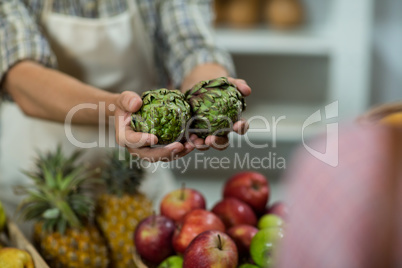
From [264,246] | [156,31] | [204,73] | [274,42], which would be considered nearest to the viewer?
[264,246]

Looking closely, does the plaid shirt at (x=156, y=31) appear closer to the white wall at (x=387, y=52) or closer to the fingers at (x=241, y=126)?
the fingers at (x=241, y=126)

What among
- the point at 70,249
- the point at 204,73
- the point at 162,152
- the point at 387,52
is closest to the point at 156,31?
the point at 204,73

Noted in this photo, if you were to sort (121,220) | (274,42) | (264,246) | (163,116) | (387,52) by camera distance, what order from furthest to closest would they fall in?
(387,52) → (274,42) → (121,220) → (264,246) → (163,116)

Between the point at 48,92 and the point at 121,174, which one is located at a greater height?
the point at 48,92

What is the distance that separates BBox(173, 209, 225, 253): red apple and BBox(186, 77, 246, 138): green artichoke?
0.18 metres

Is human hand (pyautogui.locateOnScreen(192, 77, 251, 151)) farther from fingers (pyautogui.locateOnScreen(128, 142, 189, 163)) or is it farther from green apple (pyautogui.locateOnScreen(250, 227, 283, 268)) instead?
Result: green apple (pyautogui.locateOnScreen(250, 227, 283, 268))

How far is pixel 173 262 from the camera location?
2.73 ft

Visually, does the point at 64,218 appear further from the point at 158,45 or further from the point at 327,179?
the point at 327,179

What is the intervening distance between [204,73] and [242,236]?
1.44ft

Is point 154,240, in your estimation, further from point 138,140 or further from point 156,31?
point 156,31

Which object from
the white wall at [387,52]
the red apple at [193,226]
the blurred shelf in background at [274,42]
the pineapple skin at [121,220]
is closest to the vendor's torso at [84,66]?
the pineapple skin at [121,220]

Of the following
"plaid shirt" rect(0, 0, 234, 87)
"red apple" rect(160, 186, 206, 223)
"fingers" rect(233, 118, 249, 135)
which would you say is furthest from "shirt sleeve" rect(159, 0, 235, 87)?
"fingers" rect(233, 118, 249, 135)

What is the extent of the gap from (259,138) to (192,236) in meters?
1.48

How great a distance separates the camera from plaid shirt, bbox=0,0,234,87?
1.16 metres
